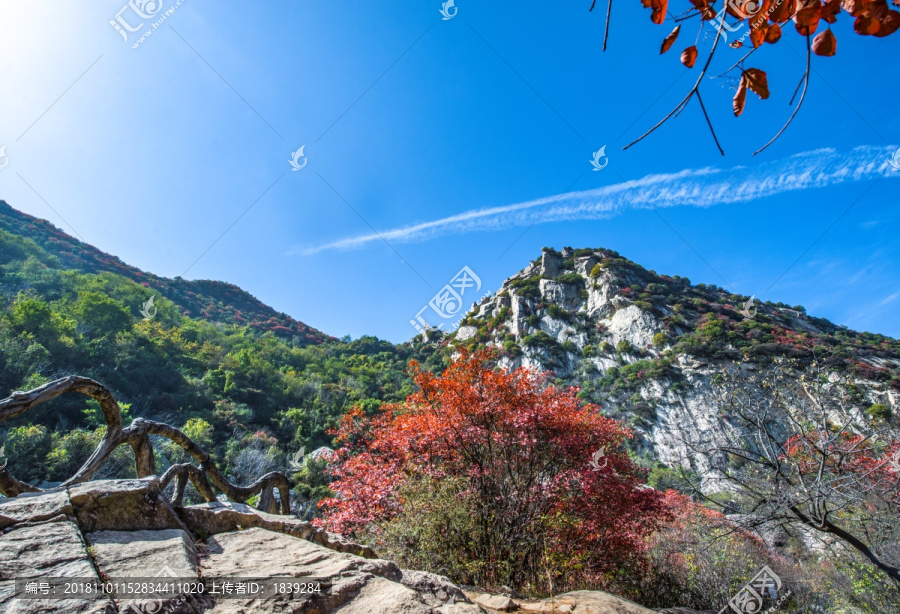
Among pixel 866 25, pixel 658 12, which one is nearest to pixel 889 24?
pixel 866 25

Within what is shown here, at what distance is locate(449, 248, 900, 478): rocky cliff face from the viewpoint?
27.9m

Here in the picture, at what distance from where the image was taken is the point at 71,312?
25.2 m

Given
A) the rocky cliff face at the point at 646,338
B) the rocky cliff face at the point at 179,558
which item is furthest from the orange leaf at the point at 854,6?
the rocky cliff face at the point at 646,338

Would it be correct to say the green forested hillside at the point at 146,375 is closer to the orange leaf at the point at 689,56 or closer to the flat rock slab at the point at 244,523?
the flat rock slab at the point at 244,523

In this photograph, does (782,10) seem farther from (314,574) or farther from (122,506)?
(122,506)

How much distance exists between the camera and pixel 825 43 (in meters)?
1.00

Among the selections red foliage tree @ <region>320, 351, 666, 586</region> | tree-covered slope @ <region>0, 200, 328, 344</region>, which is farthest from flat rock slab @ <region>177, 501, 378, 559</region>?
tree-covered slope @ <region>0, 200, 328, 344</region>

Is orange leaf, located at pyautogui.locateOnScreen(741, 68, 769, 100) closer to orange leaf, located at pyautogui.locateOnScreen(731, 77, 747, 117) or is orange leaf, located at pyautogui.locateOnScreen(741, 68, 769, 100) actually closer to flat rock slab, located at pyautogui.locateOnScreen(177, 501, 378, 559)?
orange leaf, located at pyautogui.locateOnScreen(731, 77, 747, 117)

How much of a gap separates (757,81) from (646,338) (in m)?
39.2

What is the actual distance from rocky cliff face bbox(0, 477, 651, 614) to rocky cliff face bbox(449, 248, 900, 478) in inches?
798

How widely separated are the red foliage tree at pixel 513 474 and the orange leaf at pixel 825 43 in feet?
15.5

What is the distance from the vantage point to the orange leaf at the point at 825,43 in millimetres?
984

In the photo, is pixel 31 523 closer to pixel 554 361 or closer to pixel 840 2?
pixel 840 2

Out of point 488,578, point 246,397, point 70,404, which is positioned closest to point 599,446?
point 488,578
